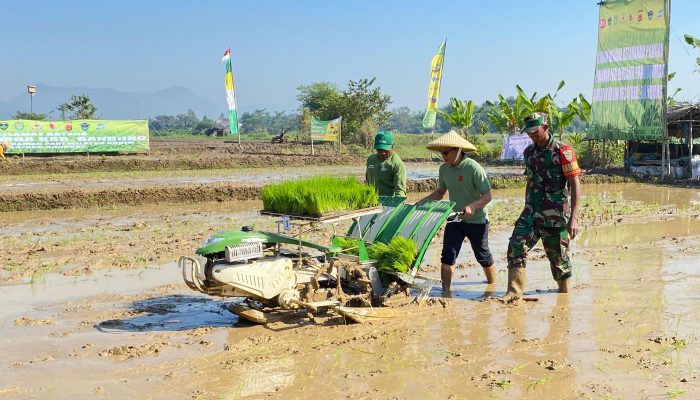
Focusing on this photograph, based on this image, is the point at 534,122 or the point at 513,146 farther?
the point at 513,146

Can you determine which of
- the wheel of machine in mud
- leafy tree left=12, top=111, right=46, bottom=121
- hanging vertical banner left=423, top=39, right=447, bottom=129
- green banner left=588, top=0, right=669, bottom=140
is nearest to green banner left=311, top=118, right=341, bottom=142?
hanging vertical banner left=423, top=39, right=447, bottom=129

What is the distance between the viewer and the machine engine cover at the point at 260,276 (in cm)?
482

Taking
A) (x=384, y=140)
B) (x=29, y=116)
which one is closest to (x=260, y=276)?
(x=384, y=140)

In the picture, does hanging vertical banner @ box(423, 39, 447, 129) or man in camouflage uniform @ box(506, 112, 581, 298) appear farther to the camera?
hanging vertical banner @ box(423, 39, 447, 129)

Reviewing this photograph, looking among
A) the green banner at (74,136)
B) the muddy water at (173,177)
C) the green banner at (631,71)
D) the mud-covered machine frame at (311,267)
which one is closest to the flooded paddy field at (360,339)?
the mud-covered machine frame at (311,267)

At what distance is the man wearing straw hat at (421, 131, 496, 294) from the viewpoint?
20.2 ft

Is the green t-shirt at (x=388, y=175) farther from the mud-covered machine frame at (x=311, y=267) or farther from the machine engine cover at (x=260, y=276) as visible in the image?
the machine engine cover at (x=260, y=276)

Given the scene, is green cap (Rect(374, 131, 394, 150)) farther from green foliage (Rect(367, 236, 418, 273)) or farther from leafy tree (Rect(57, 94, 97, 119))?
leafy tree (Rect(57, 94, 97, 119))

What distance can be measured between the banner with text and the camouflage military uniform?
74.7 feet

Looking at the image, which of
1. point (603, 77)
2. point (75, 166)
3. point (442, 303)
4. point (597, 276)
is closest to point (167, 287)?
point (442, 303)

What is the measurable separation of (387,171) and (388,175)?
41mm

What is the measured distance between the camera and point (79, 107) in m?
40.5

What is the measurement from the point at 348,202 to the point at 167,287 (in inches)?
99.8

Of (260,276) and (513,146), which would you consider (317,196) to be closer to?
(260,276)
